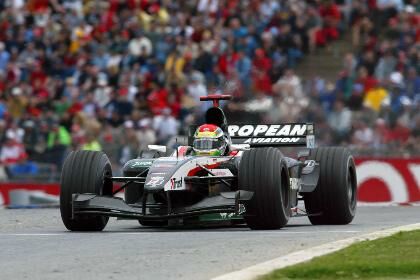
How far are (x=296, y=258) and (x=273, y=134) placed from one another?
7.15 meters

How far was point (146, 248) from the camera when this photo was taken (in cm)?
1220

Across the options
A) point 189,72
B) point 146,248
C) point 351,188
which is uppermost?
point 189,72

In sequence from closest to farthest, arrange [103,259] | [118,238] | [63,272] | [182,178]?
[63,272]
[103,259]
[118,238]
[182,178]

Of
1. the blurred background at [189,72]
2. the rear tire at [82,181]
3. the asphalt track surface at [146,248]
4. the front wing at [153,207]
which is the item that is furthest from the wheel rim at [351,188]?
the blurred background at [189,72]

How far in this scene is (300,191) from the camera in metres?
16.0

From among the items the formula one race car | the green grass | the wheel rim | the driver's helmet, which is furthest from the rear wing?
the green grass

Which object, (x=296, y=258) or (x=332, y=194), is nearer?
Result: (x=296, y=258)

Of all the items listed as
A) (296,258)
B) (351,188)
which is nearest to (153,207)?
(351,188)

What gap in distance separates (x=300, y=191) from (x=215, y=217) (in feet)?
4.56

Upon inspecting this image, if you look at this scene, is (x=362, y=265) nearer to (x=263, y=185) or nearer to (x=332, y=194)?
(x=263, y=185)

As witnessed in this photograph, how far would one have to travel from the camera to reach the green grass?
31.3 ft

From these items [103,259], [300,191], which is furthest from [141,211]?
[103,259]

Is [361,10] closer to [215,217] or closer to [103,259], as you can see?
[215,217]

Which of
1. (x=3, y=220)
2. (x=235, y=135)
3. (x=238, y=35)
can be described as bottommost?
(x=3, y=220)
